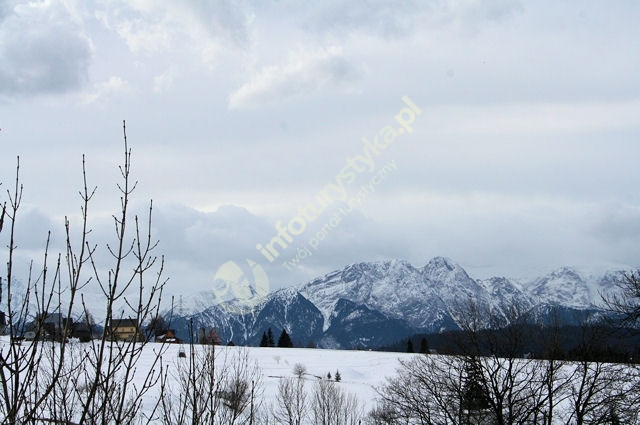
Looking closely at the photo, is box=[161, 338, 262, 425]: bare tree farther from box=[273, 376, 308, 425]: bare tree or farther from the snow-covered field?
the snow-covered field

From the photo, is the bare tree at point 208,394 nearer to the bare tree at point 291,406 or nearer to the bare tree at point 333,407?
the bare tree at point 291,406

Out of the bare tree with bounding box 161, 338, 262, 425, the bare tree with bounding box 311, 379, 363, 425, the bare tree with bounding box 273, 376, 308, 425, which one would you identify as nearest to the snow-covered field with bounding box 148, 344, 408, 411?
the bare tree with bounding box 311, 379, 363, 425

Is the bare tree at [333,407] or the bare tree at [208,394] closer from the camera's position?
the bare tree at [208,394]

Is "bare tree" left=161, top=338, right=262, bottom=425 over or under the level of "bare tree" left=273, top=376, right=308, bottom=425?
over

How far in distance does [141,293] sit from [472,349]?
20574 millimetres

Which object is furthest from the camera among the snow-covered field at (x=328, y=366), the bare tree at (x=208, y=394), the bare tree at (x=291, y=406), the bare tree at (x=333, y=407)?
the snow-covered field at (x=328, y=366)

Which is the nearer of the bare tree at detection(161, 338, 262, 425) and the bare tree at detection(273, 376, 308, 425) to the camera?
the bare tree at detection(161, 338, 262, 425)

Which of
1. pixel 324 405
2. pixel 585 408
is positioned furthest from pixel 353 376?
pixel 585 408

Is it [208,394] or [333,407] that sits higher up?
[208,394]

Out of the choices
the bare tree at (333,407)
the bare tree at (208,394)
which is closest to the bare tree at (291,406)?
the bare tree at (333,407)

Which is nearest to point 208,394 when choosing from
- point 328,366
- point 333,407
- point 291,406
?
point 291,406

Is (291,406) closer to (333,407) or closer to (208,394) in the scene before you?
(333,407)

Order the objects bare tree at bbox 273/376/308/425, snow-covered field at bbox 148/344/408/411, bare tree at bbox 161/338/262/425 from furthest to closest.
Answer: snow-covered field at bbox 148/344/408/411, bare tree at bbox 273/376/308/425, bare tree at bbox 161/338/262/425

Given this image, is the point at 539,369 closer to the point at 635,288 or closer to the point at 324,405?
the point at 635,288
